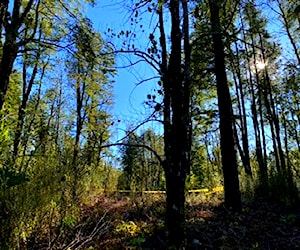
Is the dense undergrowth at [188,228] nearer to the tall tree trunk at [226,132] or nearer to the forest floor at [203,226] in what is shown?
the forest floor at [203,226]

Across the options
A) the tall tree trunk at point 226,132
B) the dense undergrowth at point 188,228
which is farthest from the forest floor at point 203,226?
the tall tree trunk at point 226,132

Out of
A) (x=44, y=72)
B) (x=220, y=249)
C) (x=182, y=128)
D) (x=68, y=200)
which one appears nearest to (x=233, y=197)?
(x=220, y=249)

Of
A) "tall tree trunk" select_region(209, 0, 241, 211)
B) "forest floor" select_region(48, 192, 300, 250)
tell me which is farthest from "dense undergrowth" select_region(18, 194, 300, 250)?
"tall tree trunk" select_region(209, 0, 241, 211)

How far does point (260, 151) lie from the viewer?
49.0 ft

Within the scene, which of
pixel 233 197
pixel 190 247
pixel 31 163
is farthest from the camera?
pixel 233 197

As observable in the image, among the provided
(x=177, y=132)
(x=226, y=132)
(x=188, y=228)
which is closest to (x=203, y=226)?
(x=188, y=228)

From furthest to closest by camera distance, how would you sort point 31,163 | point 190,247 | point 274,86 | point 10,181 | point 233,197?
point 274,86 < point 233,197 < point 190,247 < point 31,163 < point 10,181

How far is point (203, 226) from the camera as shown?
21.7 ft

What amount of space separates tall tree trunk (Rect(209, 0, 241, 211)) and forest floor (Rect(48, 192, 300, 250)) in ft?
1.27

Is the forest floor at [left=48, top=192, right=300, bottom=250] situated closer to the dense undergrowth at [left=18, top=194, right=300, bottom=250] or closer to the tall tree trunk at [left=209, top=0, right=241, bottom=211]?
the dense undergrowth at [left=18, top=194, right=300, bottom=250]

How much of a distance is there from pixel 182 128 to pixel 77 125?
47.0ft

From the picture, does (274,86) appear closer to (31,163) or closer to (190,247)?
(190,247)

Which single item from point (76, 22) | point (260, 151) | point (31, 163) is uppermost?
point (76, 22)

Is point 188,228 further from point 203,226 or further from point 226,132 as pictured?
point 226,132
